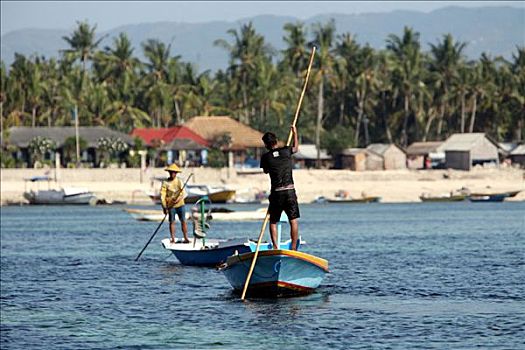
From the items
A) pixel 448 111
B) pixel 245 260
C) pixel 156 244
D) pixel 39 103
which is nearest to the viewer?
pixel 245 260

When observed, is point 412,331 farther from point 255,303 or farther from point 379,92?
point 379,92

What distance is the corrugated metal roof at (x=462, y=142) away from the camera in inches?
3861

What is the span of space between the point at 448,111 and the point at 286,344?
9628 centimetres

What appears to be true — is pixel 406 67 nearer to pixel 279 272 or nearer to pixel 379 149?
pixel 379 149

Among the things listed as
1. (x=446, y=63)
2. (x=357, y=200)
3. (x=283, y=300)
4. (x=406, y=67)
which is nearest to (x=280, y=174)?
(x=283, y=300)

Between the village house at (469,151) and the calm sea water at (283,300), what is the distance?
56152mm

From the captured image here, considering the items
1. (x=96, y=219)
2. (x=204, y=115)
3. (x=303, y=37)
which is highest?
(x=303, y=37)

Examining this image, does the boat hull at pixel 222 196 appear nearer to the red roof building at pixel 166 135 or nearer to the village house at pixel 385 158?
the red roof building at pixel 166 135

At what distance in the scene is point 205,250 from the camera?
27.0m

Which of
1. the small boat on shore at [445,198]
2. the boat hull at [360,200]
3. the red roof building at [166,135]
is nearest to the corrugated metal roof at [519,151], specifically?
the small boat on shore at [445,198]

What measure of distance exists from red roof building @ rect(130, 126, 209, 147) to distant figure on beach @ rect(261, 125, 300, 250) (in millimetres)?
75215

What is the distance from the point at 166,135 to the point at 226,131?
16.3ft

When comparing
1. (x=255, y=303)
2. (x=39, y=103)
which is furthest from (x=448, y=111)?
(x=255, y=303)

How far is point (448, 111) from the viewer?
11050cm
